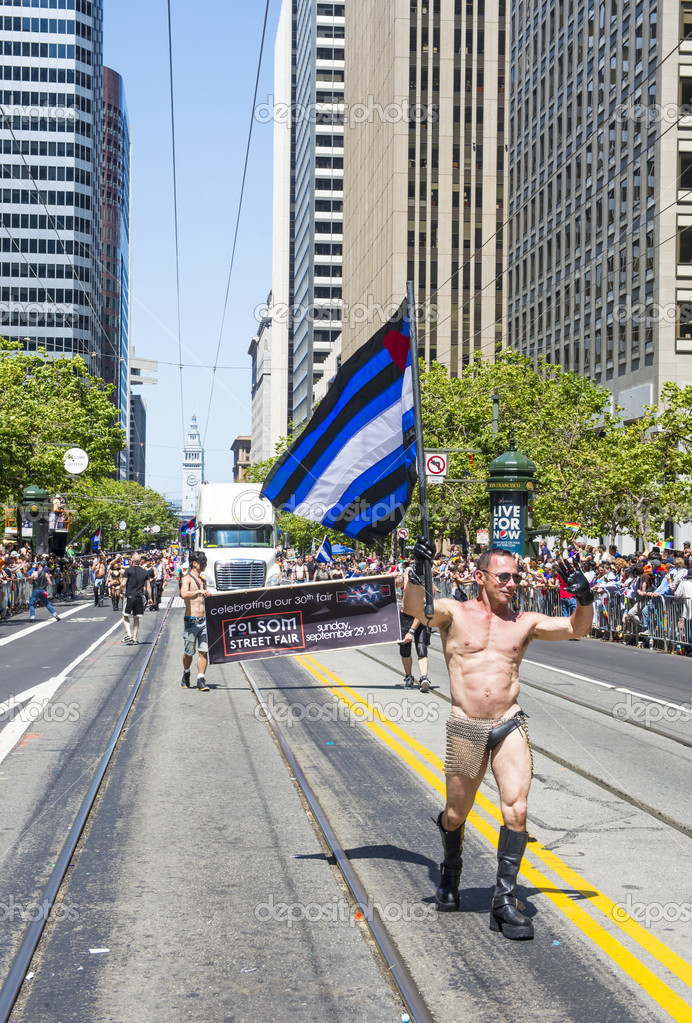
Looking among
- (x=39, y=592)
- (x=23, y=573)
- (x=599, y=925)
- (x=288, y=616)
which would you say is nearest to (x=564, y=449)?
(x=39, y=592)

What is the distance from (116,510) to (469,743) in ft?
345

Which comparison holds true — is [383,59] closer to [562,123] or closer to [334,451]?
[562,123]

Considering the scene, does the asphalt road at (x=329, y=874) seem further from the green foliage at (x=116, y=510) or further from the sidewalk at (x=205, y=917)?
the green foliage at (x=116, y=510)

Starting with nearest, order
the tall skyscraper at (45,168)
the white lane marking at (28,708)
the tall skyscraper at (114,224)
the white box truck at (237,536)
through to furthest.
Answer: the white lane marking at (28,708) < the white box truck at (237,536) < the tall skyscraper at (45,168) < the tall skyscraper at (114,224)

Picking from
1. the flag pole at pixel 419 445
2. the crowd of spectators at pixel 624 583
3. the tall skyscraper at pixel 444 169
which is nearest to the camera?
the flag pole at pixel 419 445

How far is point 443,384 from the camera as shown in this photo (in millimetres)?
49812

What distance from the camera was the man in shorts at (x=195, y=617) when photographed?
48.4 feet

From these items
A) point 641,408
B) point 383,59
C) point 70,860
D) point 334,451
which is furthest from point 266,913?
point 383,59

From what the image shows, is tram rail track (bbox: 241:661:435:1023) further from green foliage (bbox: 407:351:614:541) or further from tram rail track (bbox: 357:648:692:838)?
green foliage (bbox: 407:351:614:541)

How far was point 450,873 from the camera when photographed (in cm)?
558

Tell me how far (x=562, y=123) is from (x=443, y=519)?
25.4 metres

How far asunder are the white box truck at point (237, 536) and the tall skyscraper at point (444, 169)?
62158 millimetres

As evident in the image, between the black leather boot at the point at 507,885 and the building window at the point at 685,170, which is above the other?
the building window at the point at 685,170

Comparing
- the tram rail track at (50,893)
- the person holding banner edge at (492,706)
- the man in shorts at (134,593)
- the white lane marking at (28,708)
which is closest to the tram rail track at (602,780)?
the person holding banner edge at (492,706)
